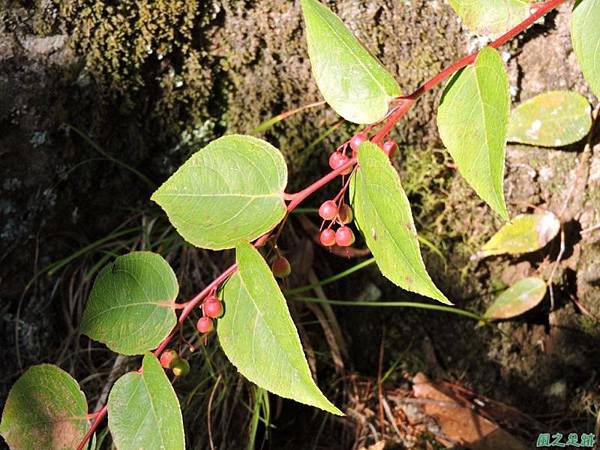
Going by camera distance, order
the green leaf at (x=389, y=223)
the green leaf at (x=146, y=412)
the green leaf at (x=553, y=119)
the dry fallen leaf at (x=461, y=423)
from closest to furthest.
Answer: the green leaf at (x=389, y=223)
the green leaf at (x=146, y=412)
the green leaf at (x=553, y=119)
the dry fallen leaf at (x=461, y=423)

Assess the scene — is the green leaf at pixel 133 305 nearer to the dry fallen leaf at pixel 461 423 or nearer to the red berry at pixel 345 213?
the red berry at pixel 345 213

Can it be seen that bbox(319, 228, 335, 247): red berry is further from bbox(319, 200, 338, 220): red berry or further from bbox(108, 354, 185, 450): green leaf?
bbox(108, 354, 185, 450): green leaf

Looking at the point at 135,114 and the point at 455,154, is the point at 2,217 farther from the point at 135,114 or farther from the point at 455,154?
the point at 455,154

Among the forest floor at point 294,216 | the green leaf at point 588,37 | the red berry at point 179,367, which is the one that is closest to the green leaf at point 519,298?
the forest floor at point 294,216

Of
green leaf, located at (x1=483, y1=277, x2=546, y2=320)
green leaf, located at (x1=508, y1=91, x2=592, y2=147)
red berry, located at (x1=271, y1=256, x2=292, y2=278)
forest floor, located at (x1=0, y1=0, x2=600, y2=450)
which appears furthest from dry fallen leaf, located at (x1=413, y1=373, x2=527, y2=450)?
red berry, located at (x1=271, y1=256, x2=292, y2=278)

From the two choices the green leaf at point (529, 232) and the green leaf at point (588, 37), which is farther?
the green leaf at point (529, 232)
